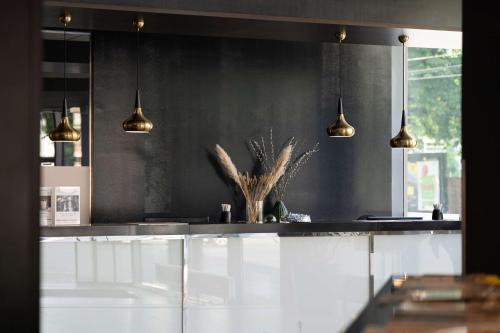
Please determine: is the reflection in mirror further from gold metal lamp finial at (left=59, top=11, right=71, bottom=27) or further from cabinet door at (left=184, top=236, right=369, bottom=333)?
cabinet door at (left=184, top=236, right=369, bottom=333)

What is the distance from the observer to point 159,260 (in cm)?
648

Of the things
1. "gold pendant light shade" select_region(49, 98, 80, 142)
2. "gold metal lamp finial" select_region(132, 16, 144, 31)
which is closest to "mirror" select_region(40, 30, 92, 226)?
"gold pendant light shade" select_region(49, 98, 80, 142)

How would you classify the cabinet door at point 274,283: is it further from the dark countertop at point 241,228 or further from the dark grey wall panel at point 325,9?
the dark grey wall panel at point 325,9

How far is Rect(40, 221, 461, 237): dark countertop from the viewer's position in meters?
6.21

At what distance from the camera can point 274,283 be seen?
268 inches

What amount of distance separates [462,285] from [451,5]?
5.66 m

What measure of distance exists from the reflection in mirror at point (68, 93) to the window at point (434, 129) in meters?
4.89

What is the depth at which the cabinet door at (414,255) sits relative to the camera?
7004mm

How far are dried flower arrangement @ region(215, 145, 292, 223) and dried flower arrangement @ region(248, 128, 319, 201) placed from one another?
28cm

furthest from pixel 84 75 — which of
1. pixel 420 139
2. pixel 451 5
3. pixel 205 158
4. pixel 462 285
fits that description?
pixel 462 285

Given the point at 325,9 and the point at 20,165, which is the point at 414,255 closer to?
the point at 325,9

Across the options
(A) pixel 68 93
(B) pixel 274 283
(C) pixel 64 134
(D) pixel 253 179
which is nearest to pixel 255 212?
(D) pixel 253 179

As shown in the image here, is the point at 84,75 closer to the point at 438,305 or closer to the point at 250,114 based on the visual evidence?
the point at 250,114

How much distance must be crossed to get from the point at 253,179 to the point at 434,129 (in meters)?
4.12
